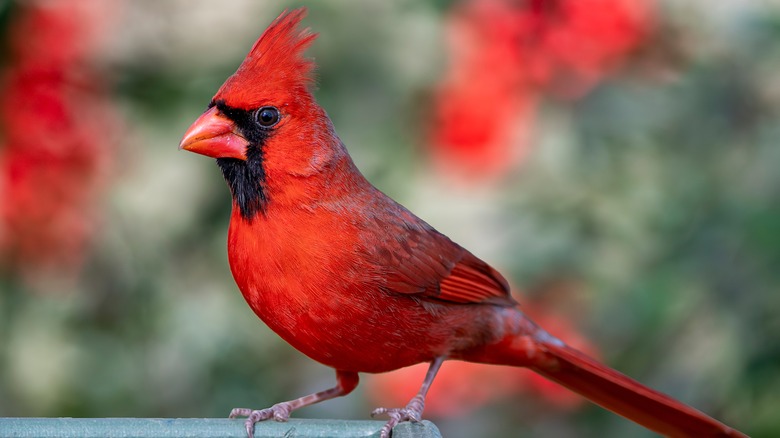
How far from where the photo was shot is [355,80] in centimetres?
330

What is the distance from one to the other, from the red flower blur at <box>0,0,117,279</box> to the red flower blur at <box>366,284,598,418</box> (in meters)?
0.93

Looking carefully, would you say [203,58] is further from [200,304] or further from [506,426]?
[506,426]

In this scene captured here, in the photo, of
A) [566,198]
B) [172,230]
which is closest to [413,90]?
[566,198]

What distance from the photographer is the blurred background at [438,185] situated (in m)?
3.03

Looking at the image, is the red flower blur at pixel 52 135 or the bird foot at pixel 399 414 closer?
the bird foot at pixel 399 414

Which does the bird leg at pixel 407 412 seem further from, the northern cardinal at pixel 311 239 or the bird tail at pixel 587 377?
the bird tail at pixel 587 377

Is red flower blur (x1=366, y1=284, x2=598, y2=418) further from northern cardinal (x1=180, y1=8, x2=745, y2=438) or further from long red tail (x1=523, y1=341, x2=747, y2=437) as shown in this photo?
northern cardinal (x1=180, y1=8, x2=745, y2=438)

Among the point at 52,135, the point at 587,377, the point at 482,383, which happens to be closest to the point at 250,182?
the point at 587,377

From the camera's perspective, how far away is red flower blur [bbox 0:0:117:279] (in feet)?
9.99

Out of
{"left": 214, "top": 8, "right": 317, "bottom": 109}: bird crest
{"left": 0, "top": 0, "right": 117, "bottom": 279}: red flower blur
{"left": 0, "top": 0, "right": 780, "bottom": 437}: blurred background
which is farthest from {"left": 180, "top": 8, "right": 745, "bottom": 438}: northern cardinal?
{"left": 0, "top": 0, "right": 117, "bottom": 279}: red flower blur

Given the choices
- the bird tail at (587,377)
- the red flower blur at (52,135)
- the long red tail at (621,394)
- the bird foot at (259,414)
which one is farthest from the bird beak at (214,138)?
the red flower blur at (52,135)

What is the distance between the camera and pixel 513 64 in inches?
122

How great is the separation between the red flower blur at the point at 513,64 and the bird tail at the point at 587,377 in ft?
2.00


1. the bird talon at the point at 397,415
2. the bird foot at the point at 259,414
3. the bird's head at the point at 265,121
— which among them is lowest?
the bird foot at the point at 259,414
